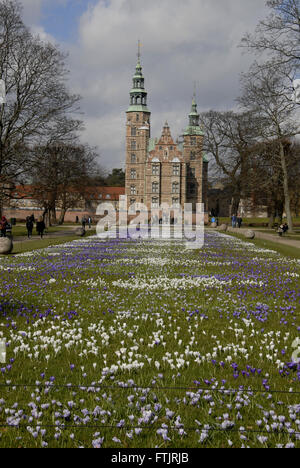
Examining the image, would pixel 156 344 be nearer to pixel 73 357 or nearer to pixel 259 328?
pixel 73 357

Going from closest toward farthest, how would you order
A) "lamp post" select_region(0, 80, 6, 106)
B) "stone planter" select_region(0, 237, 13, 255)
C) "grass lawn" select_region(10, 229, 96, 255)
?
"stone planter" select_region(0, 237, 13, 255), "grass lawn" select_region(10, 229, 96, 255), "lamp post" select_region(0, 80, 6, 106)

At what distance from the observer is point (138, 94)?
353 feet

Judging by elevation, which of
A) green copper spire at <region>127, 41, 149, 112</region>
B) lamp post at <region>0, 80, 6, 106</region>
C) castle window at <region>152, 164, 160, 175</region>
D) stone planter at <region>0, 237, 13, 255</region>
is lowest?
stone planter at <region>0, 237, 13, 255</region>

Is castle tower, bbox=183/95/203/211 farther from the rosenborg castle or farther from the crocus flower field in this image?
the crocus flower field

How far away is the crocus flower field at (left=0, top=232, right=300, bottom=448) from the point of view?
3.44 m

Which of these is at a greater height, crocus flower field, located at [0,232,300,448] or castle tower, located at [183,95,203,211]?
castle tower, located at [183,95,203,211]

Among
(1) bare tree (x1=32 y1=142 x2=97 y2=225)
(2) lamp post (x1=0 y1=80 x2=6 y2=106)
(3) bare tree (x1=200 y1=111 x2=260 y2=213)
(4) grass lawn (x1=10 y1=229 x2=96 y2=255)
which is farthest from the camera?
(3) bare tree (x1=200 y1=111 x2=260 y2=213)

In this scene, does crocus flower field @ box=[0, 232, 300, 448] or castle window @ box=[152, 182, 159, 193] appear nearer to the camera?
crocus flower field @ box=[0, 232, 300, 448]

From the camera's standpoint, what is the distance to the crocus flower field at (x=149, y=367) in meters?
3.44

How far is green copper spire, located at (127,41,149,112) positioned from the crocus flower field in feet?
333

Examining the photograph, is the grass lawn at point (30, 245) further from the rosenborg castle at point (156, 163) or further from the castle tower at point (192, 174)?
the castle tower at point (192, 174)

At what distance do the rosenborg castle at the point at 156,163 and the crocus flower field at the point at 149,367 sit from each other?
9406 centimetres

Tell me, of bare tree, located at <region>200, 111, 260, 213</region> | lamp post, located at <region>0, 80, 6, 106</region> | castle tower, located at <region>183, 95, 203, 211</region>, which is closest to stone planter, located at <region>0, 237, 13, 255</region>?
lamp post, located at <region>0, 80, 6, 106</region>
